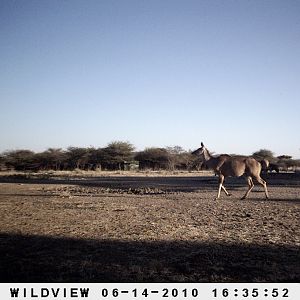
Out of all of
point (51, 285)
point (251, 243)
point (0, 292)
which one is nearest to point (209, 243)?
point (251, 243)

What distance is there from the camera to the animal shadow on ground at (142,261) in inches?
193

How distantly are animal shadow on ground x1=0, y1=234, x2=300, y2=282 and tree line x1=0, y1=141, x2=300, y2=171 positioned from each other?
193 feet

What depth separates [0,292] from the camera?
445cm

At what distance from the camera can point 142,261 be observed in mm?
Answer: 5645

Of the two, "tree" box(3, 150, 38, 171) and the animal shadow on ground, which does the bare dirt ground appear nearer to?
the animal shadow on ground

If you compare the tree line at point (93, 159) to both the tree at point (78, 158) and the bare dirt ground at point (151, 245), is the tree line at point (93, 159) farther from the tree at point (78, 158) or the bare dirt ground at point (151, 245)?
the bare dirt ground at point (151, 245)

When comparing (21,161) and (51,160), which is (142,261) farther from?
(21,161)

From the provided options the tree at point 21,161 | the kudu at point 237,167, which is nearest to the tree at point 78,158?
the tree at point 21,161

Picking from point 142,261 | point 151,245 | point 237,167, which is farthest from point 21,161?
point 142,261

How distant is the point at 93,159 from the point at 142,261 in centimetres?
6465

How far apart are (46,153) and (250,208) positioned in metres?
63.4

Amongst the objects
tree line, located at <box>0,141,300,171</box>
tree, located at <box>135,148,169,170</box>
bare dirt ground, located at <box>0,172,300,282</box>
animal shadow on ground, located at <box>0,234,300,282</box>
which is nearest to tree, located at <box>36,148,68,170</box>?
tree line, located at <box>0,141,300,171</box>

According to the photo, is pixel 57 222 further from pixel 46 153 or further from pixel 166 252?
pixel 46 153

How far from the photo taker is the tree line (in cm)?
6806
